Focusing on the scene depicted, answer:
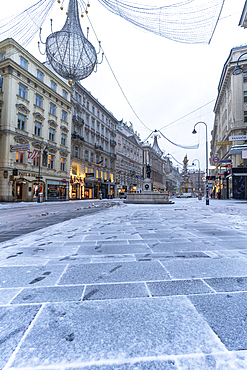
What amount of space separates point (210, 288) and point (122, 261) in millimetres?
1383

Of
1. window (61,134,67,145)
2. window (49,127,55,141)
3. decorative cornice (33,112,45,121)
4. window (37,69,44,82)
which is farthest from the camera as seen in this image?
window (61,134,67,145)

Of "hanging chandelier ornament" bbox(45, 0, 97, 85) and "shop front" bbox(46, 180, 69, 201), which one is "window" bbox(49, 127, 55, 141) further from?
"hanging chandelier ornament" bbox(45, 0, 97, 85)

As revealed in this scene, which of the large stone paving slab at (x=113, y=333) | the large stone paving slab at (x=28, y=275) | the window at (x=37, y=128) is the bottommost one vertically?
the large stone paving slab at (x=28, y=275)

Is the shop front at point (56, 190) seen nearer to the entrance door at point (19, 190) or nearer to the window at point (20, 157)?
the entrance door at point (19, 190)

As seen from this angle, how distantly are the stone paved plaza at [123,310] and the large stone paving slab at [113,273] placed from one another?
0.5 inches

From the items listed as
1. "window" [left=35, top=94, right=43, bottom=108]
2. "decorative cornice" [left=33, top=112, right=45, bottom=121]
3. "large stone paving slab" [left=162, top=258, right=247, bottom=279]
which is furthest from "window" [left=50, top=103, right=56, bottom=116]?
"large stone paving slab" [left=162, top=258, right=247, bottom=279]

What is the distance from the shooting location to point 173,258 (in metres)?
3.51

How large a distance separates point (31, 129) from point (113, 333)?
98.6 feet

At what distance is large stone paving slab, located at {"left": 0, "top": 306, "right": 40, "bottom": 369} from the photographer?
1.42 meters

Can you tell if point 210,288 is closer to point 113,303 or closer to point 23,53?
point 113,303

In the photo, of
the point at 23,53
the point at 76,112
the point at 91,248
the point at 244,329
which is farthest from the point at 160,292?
the point at 76,112

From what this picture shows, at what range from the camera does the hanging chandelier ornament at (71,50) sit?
5.95 m

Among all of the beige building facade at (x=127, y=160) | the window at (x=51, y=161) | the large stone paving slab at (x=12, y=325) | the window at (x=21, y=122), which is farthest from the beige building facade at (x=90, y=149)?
the large stone paving slab at (x=12, y=325)

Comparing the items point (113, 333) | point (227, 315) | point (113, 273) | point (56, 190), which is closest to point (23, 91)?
point (56, 190)
